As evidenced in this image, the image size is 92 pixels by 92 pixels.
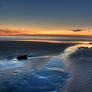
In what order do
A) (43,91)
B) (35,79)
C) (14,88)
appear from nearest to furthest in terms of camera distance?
(43,91)
(14,88)
(35,79)

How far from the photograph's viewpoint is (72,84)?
7.73 metres

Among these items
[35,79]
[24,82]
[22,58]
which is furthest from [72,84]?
[22,58]

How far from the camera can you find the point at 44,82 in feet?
27.2

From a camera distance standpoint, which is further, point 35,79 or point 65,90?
point 35,79

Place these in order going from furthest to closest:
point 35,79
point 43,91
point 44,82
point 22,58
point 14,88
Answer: point 22,58
point 35,79
point 44,82
point 14,88
point 43,91

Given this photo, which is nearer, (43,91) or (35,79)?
(43,91)

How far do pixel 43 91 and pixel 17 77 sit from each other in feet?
11.4

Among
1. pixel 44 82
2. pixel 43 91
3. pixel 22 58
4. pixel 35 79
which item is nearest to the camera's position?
pixel 43 91

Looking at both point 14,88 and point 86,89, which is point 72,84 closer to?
point 86,89

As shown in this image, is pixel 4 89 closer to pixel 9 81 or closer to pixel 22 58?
pixel 9 81

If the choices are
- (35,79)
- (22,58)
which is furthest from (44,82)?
(22,58)

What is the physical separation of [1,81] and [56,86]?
4527 mm

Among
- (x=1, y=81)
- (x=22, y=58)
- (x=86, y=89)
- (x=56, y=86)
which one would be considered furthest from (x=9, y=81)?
(x=22, y=58)

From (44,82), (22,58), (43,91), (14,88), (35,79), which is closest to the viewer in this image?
(43,91)
